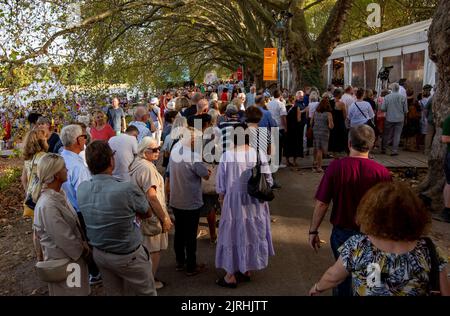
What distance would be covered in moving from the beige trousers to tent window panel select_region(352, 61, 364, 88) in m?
15.6

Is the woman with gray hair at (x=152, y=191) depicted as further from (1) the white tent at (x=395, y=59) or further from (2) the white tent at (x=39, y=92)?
(1) the white tent at (x=395, y=59)

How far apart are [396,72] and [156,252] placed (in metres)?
12.3

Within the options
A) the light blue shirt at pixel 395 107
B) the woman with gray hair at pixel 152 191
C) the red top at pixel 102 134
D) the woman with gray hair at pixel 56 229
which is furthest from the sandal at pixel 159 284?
the light blue shirt at pixel 395 107

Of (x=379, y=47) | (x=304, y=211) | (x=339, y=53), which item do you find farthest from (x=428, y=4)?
(x=304, y=211)

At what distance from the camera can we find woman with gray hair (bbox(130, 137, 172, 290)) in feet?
13.0

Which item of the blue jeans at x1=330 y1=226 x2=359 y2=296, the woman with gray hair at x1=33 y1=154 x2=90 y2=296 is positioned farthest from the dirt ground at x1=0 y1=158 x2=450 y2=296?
the woman with gray hair at x1=33 y1=154 x2=90 y2=296

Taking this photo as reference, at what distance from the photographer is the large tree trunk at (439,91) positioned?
6.43m

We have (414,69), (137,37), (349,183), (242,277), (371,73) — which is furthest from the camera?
(137,37)

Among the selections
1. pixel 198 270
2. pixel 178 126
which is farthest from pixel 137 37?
pixel 198 270

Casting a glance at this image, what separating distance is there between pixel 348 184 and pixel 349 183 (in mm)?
13

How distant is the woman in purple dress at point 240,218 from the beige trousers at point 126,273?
4.04 feet

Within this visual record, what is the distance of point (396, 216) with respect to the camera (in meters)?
2.23

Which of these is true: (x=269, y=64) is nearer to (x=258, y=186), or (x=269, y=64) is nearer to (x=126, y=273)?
(x=258, y=186)
